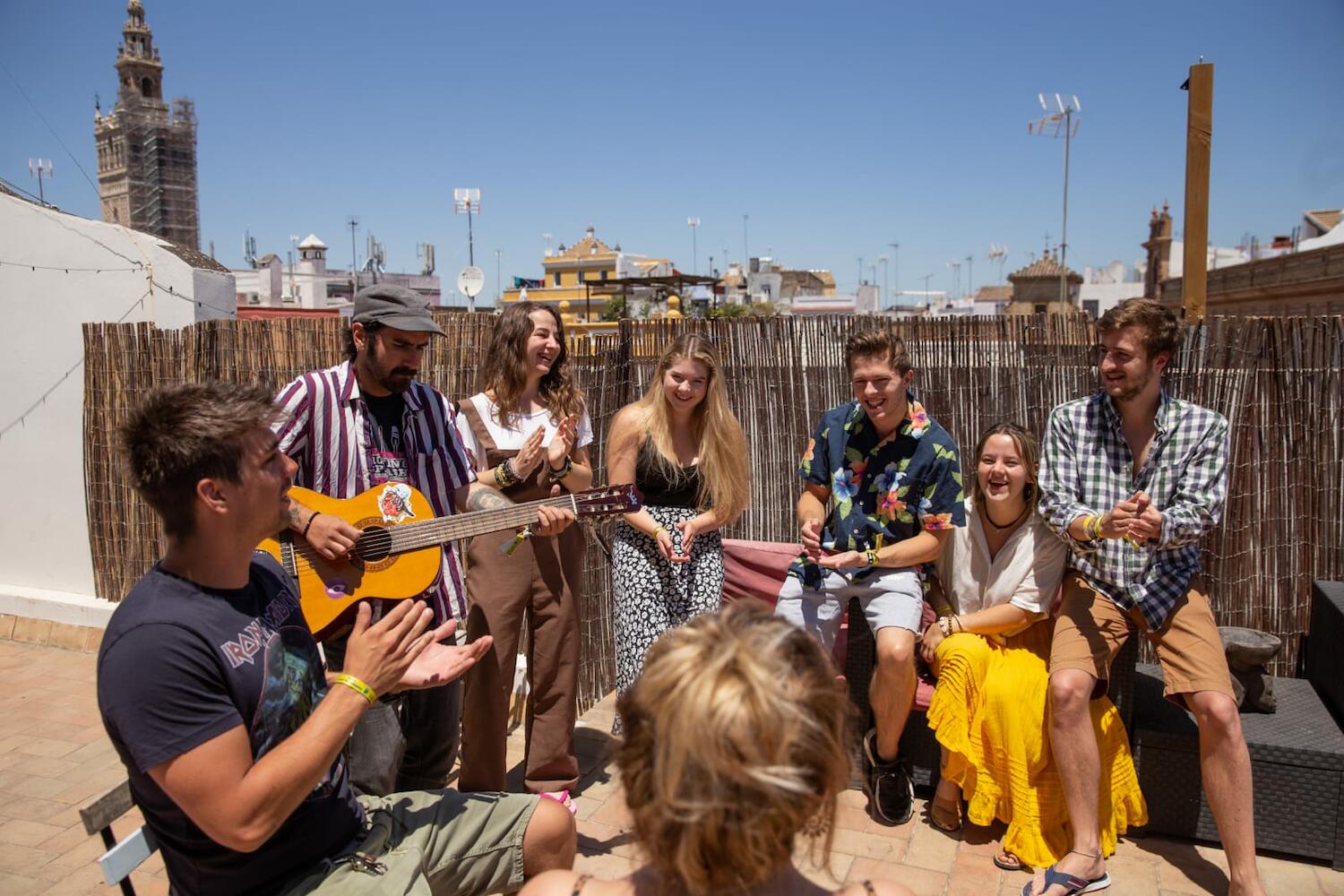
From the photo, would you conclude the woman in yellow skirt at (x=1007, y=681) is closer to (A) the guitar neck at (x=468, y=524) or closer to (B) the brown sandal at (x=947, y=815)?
(B) the brown sandal at (x=947, y=815)

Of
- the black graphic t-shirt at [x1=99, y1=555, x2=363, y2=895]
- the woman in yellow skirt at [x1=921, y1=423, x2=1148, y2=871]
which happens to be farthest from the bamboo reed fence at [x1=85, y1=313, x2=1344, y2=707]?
the black graphic t-shirt at [x1=99, y1=555, x2=363, y2=895]

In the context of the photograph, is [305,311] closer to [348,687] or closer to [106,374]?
[106,374]

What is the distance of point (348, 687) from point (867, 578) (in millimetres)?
2361

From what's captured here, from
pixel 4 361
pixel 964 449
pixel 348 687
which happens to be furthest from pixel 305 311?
pixel 348 687

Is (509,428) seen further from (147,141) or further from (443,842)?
(147,141)

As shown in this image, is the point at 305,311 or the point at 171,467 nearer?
the point at 171,467

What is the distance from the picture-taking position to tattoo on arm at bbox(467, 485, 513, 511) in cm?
307

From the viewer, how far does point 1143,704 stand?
3479 mm

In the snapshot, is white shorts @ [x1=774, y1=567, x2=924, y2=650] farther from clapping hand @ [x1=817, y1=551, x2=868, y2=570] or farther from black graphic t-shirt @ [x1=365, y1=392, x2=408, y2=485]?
black graphic t-shirt @ [x1=365, y1=392, x2=408, y2=485]

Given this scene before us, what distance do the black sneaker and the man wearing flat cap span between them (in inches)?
67.7

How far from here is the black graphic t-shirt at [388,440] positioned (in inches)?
114

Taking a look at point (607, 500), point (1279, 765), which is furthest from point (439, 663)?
point (1279, 765)

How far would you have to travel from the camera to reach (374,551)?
8.89 ft

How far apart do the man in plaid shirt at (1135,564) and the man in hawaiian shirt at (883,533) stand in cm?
47
